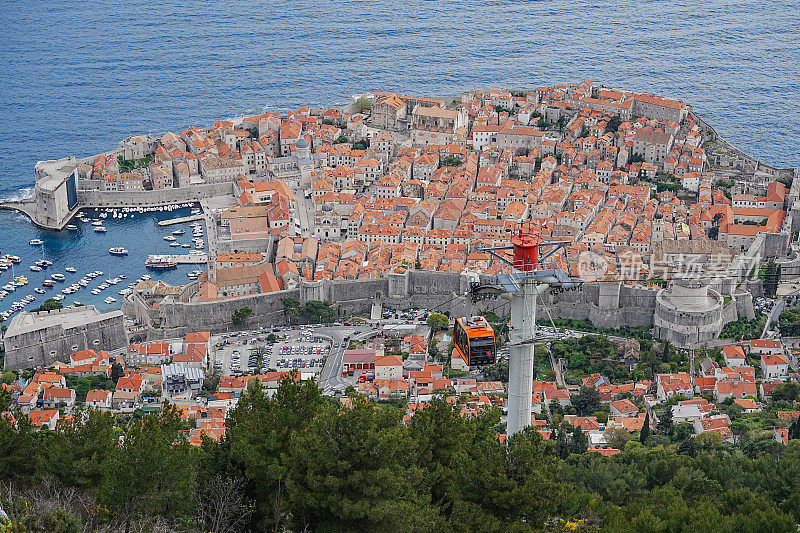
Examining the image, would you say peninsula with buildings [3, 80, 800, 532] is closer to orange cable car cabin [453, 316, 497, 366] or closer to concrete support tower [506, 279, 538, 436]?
concrete support tower [506, 279, 538, 436]

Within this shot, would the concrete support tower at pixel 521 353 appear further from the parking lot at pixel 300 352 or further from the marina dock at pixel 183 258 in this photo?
the marina dock at pixel 183 258

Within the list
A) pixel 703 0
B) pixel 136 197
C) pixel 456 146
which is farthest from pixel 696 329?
pixel 703 0

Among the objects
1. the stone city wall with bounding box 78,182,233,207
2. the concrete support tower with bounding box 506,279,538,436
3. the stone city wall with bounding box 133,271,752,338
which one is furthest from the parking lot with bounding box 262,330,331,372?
the concrete support tower with bounding box 506,279,538,436

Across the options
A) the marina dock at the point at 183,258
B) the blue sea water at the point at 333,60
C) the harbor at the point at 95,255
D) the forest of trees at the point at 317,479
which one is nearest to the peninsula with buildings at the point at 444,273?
the marina dock at the point at 183,258

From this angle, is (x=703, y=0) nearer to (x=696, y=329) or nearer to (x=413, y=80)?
(x=413, y=80)

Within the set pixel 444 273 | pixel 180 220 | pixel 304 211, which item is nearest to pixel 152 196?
pixel 180 220
